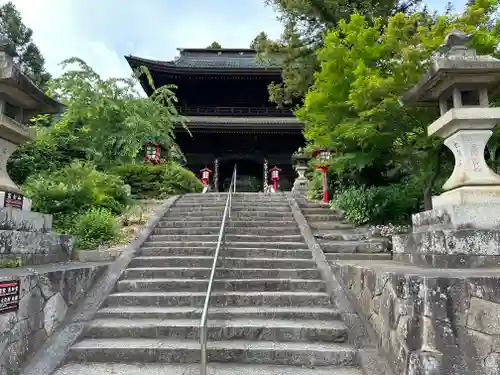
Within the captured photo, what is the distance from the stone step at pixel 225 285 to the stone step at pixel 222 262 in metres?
0.51

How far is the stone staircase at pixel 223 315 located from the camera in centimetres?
348

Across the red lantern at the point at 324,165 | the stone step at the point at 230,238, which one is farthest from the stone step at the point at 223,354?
the red lantern at the point at 324,165

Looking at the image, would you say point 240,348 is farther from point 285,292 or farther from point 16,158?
point 16,158

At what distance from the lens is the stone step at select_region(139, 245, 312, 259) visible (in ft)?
18.9

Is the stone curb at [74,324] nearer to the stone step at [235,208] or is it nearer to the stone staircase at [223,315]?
the stone staircase at [223,315]

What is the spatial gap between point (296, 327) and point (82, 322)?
2.36m

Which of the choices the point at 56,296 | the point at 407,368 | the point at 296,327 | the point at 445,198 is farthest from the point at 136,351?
the point at 445,198

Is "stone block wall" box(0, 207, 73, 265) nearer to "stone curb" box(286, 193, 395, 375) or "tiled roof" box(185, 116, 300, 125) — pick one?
"stone curb" box(286, 193, 395, 375)

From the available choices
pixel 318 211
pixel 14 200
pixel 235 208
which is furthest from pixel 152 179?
pixel 14 200

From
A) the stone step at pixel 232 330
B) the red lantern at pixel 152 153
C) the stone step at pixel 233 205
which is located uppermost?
the red lantern at pixel 152 153

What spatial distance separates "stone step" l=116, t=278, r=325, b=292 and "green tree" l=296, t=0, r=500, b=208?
2.86 metres

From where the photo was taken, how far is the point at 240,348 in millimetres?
3557

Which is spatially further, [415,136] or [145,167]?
[145,167]

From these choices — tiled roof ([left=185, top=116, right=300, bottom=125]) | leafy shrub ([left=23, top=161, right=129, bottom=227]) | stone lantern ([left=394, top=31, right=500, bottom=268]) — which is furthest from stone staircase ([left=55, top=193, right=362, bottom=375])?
tiled roof ([left=185, top=116, right=300, bottom=125])
